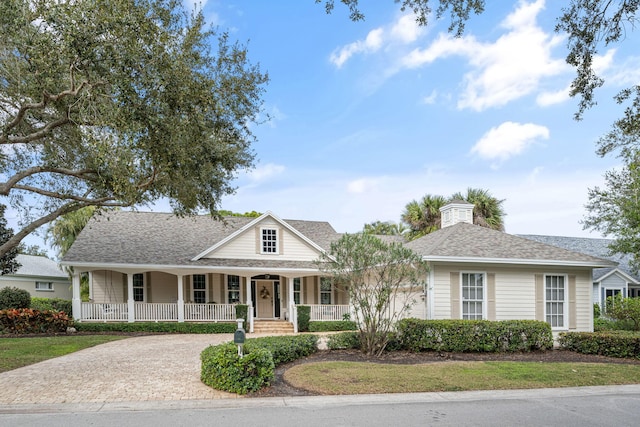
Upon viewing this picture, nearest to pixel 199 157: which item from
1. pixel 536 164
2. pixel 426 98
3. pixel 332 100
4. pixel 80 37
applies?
pixel 80 37

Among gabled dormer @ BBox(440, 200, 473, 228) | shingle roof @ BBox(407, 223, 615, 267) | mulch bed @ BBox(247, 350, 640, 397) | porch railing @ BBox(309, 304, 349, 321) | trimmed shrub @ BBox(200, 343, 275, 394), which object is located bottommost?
porch railing @ BBox(309, 304, 349, 321)

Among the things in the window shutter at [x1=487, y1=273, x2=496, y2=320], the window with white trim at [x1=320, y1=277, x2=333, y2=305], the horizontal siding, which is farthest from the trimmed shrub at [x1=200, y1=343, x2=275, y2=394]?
the window with white trim at [x1=320, y1=277, x2=333, y2=305]

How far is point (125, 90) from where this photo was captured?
9.56 m

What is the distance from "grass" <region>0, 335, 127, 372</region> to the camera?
1230 cm

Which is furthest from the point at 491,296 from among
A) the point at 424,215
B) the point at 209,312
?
the point at 424,215

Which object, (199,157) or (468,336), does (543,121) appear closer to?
(468,336)

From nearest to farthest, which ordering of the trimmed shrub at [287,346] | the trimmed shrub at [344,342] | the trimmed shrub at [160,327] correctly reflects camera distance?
the trimmed shrub at [287,346]
the trimmed shrub at [344,342]
the trimmed shrub at [160,327]

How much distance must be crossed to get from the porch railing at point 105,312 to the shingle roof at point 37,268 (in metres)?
13.1

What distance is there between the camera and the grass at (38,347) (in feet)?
40.3

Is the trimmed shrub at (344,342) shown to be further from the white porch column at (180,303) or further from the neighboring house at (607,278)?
the neighboring house at (607,278)

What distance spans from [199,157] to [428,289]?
7.94m

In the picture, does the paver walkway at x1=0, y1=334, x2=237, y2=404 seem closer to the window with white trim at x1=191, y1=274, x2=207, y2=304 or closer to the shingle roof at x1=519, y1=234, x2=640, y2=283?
the window with white trim at x1=191, y1=274, x2=207, y2=304

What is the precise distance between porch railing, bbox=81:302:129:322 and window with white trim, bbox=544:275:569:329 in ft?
52.6

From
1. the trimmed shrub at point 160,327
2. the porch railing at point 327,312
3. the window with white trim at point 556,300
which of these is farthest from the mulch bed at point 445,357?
the porch railing at point 327,312
